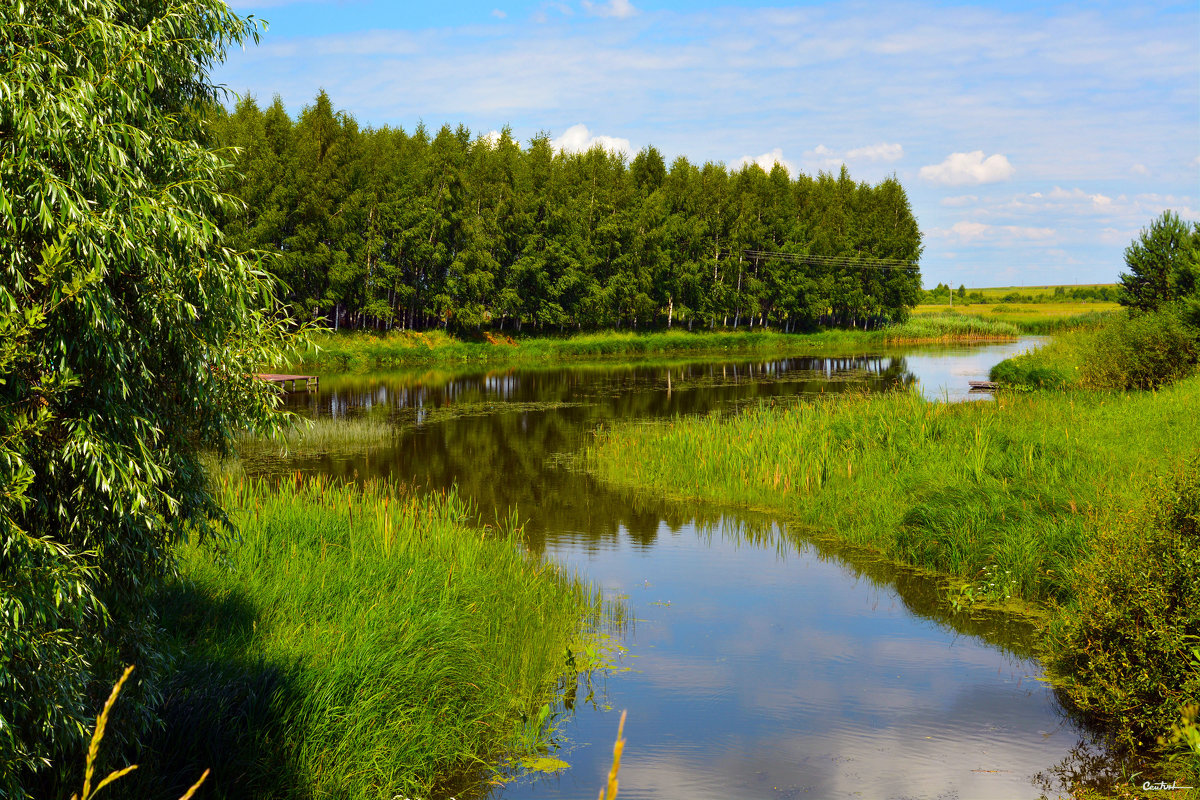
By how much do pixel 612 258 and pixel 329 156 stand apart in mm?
27315

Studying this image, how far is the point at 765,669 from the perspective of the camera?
40.6 feet

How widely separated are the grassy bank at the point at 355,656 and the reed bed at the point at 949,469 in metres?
6.95

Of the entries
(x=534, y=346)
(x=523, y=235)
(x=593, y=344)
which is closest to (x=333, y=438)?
(x=534, y=346)

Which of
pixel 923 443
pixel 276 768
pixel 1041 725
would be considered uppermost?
pixel 923 443

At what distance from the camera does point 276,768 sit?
7887 millimetres

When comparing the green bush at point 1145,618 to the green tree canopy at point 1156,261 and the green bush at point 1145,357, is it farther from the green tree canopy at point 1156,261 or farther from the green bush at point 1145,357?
the green tree canopy at point 1156,261

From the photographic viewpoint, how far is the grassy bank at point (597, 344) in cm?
6016

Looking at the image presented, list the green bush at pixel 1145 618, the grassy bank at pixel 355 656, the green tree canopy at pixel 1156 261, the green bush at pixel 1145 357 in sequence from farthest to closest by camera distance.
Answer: the green tree canopy at pixel 1156 261 → the green bush at pixel 1145 357 → the green bush at pixel 1145 618 → the grassy bank at pixel 355 656

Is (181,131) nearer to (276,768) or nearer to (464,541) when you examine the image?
(276,768)

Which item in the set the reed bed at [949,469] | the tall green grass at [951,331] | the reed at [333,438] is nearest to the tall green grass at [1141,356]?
the reed bed at [949,469]

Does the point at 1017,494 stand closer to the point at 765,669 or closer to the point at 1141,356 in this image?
the point at 765,669

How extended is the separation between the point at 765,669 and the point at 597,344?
2463 inches

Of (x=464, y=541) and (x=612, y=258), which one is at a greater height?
(x=612, y=258)

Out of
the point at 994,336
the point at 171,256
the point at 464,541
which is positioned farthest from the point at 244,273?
the point at 994,336
